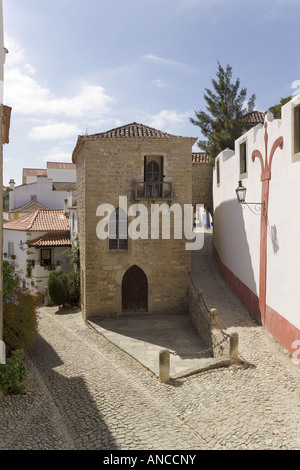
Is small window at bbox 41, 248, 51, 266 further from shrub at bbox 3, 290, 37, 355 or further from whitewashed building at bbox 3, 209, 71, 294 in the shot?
shrub at bbox 3, 290, 37, 355

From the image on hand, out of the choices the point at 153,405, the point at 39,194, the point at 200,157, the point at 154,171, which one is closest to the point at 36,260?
the point at 154,171

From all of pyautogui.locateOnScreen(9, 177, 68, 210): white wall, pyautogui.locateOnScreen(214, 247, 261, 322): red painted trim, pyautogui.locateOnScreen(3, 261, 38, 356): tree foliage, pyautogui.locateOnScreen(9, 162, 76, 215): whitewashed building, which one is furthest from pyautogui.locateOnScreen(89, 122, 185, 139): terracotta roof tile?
pyautogui.locateOnScreen(9, 177, 68, 210): white wall

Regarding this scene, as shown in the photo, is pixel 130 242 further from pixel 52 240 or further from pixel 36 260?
pixel 36 260

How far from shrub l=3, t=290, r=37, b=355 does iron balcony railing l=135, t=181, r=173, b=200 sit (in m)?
7.50

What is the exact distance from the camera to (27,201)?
130 ft

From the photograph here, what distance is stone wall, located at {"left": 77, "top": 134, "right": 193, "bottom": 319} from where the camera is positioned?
16.0 m

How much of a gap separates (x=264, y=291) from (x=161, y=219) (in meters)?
6.52

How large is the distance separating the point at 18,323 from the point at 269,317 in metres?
7.23

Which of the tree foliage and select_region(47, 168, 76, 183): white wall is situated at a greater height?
select_region(47, 168, 76, 183): white wall

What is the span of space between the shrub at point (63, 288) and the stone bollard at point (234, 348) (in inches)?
450

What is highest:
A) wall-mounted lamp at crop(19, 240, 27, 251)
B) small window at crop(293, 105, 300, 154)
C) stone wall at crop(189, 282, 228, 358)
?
small window at crop(293, 105, 300, 154)

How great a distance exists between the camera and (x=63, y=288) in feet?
62.7
